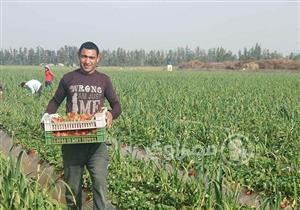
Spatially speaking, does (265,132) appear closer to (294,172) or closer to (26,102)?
(294,172)

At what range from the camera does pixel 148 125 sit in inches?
354

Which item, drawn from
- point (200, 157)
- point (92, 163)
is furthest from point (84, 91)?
point (200, 157)

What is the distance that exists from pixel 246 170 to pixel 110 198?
2178 mm

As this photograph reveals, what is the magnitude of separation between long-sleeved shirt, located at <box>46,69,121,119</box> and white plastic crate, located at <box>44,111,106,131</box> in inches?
12.2

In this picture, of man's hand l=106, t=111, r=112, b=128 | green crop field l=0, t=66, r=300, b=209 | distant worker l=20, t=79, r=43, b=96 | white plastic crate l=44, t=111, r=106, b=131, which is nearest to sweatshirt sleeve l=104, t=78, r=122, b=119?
man's hand l=106, t=111, r=112, b=128

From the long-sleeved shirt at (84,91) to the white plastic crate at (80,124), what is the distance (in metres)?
0.31

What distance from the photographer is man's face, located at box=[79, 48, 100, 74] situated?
368 centimetres

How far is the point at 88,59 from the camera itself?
12.2ft

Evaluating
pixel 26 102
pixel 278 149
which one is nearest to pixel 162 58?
pixel 26 102

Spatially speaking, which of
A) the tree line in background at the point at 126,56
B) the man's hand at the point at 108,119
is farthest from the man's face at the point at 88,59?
the tree line in background at the point at 126,56

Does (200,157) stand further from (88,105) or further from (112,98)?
(88,105)

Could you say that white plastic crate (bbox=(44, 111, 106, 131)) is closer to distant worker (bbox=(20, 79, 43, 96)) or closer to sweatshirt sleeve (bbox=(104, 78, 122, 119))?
sweatshirt sleeve (bbox=(104, 78, 122, 119))

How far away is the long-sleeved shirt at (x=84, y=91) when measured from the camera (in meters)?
3.79

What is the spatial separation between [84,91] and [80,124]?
432 mm
